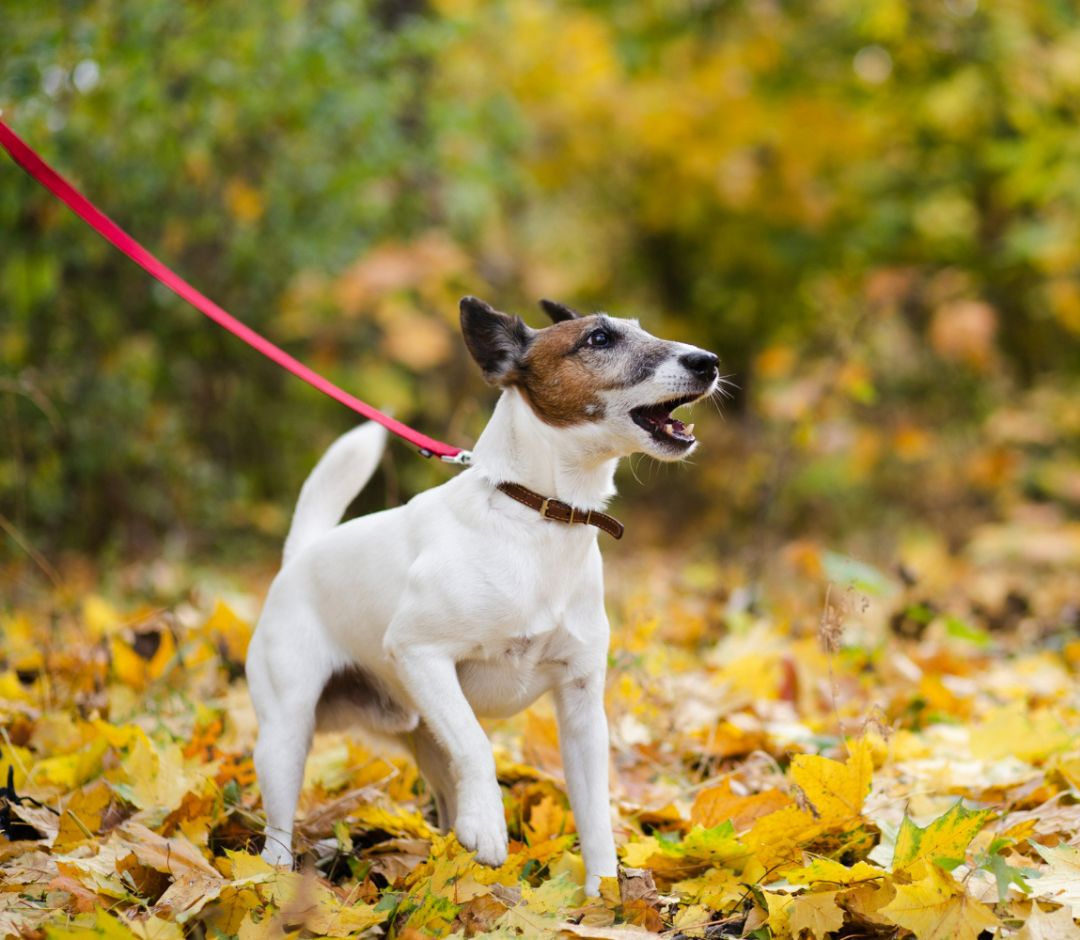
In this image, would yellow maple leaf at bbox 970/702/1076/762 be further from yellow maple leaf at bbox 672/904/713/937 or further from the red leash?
Result: the red leash

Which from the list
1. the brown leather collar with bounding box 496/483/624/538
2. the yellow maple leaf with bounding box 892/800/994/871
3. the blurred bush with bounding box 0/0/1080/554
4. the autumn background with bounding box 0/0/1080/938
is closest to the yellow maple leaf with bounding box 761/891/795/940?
Result: the autumn background with bounding box 0/0/1080/938

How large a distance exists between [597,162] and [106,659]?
377 inches

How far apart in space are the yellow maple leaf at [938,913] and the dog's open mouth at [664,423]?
3.59 ft

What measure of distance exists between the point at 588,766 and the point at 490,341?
3.53 ft

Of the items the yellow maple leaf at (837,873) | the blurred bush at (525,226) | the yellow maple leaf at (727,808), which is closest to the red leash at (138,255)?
the yellow maple leaf at (727,808)

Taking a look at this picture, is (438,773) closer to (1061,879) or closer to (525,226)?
(1061,879)

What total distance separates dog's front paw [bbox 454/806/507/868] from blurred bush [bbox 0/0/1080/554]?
11.8 feet

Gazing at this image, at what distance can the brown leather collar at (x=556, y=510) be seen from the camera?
2.69m

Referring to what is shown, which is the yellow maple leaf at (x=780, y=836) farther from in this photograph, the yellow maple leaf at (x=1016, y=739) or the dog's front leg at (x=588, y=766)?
the yellow maple leaf at (x=1016, y=739)

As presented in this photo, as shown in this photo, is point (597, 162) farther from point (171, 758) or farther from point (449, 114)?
point (171, 758)

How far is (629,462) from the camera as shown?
466 cm

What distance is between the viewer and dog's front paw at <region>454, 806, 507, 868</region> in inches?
95.7

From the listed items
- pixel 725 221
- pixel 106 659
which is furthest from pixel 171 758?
pixel 725 221

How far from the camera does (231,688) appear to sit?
4297 millimetres
